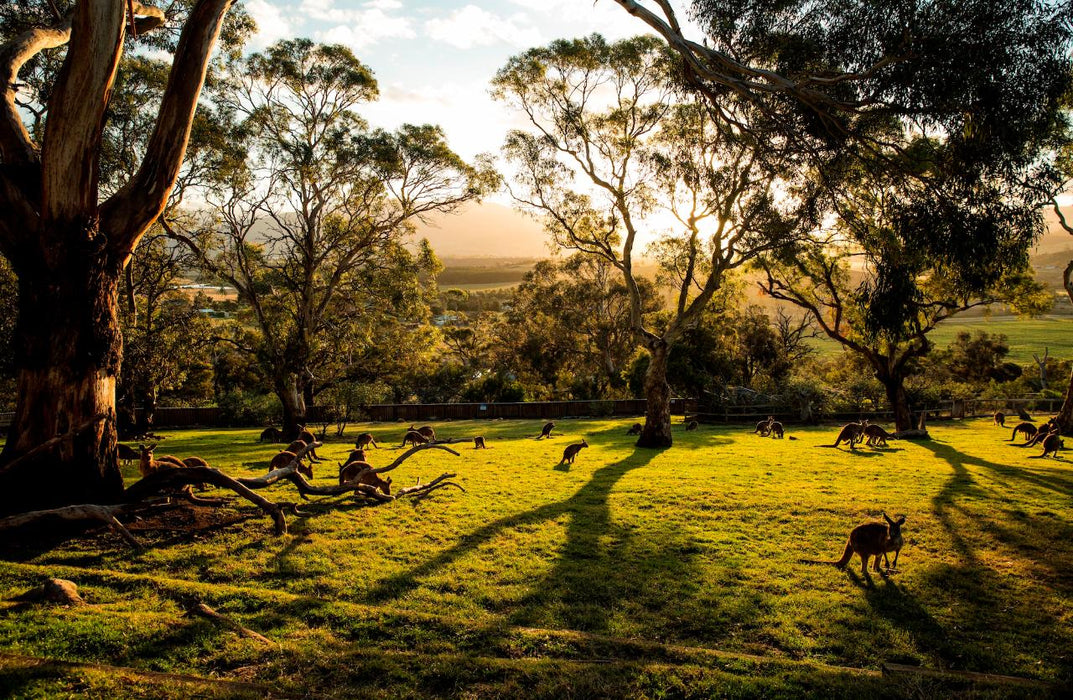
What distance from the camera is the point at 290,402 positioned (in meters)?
20.9

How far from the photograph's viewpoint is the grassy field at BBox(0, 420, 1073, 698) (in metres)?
4.28

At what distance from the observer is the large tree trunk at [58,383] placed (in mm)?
6930

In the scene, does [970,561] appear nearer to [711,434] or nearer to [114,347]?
[114,347]

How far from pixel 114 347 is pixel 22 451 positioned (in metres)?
1.55

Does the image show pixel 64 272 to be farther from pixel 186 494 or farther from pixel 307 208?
pixel 307 208

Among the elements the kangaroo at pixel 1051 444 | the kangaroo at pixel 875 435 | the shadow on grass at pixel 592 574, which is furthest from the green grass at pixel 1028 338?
the shadow on grass at pixel 592 574

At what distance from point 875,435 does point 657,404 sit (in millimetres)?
6867

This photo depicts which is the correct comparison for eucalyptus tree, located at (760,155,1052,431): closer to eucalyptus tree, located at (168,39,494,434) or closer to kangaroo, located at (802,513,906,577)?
kangaroo, located at (802,513,906,577)

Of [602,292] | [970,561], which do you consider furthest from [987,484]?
[602,292]

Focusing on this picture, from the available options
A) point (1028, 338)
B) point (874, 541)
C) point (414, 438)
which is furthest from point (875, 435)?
point (1028, 338)

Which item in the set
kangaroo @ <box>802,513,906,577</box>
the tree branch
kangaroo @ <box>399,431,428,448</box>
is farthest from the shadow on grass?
kangaroo @ <box>399,431,428,448</box>

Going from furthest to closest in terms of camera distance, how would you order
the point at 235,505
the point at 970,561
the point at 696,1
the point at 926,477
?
the point at 926,477 < the point at 696,1 < the point at 235,505 < the point at 970,561

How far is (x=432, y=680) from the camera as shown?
13.9ft

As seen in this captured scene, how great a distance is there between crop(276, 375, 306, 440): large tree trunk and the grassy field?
10632 mm
